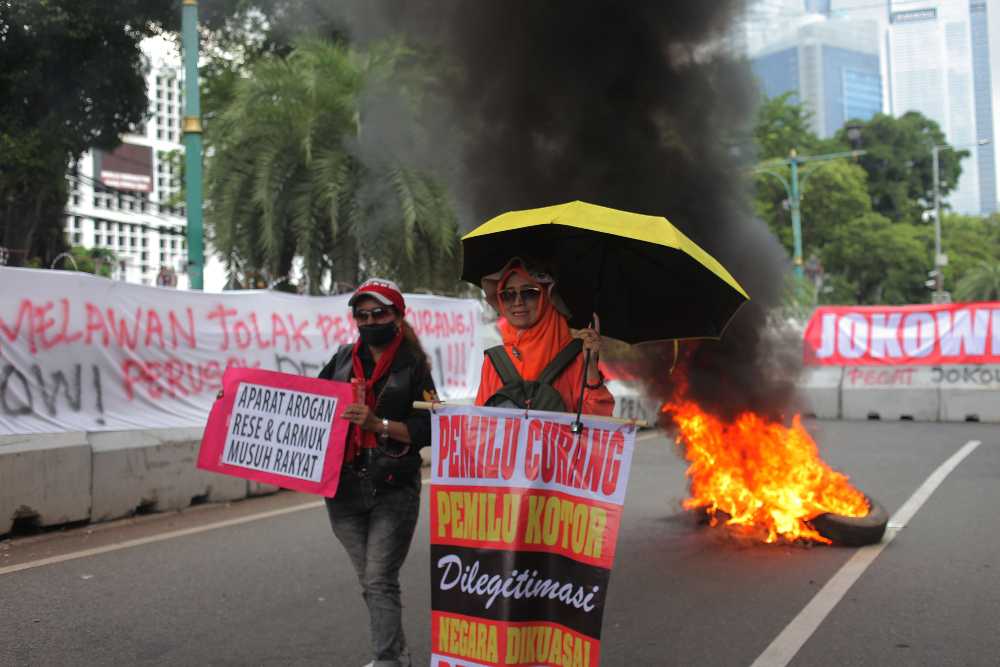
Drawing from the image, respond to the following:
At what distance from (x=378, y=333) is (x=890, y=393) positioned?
44.5 ft

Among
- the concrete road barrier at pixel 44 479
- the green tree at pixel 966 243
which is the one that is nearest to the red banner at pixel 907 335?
the concrete road barrier at pixel 44 479

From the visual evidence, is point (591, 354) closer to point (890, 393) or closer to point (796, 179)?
point (890, 393)

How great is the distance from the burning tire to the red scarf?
361cm

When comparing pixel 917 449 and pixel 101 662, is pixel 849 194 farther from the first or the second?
pixel 101 662

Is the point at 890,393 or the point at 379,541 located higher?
the point at 890,393

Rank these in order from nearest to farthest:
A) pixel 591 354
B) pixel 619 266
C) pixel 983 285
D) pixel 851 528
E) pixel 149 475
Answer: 1. pixel 591 354
2. pixel 619 266
3. pixel 851 528
4. pixel 149 475
5. pixel 983 285

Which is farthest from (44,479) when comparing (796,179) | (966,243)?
(966,243)

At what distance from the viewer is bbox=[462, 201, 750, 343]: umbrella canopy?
132 inches

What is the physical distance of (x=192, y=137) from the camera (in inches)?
448

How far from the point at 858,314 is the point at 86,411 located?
13.3 metres

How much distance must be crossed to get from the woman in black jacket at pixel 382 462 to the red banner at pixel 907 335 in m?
12.6

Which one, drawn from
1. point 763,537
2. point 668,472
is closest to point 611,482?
point 763,537

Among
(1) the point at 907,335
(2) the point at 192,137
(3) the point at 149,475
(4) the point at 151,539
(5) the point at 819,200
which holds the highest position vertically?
(5) the point at 819,200

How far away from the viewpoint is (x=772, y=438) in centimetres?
677
